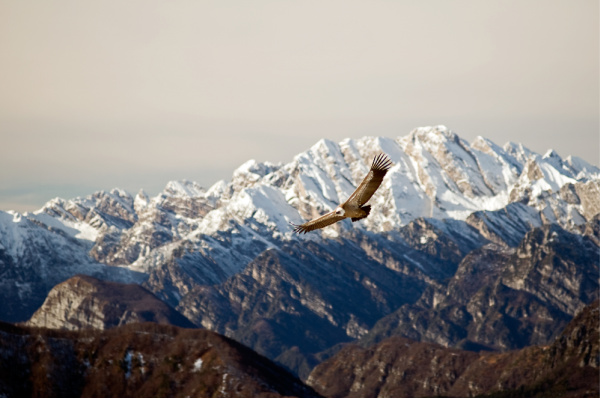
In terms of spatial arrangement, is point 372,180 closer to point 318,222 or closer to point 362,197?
point 362,197

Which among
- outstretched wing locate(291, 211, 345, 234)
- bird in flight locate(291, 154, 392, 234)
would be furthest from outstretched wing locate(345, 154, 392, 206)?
outstretched wing locate(291, 211, 345, 234)

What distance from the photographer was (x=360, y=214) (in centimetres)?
6462

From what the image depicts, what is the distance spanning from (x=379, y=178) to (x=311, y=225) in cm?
738

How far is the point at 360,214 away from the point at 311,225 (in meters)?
4.29

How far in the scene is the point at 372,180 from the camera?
62.6 meters

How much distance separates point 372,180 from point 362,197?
183cm

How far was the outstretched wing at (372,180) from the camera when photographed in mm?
61938

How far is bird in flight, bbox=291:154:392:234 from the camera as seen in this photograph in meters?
62.1

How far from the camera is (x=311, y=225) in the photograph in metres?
66.8

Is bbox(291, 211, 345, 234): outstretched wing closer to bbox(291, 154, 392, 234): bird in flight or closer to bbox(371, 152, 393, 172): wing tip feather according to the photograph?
bbox(291, 154, 392, 234): bird in flight

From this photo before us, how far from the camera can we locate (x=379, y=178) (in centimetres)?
6241

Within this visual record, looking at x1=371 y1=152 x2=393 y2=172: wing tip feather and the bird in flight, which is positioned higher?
x1=371 y1=152 x2=393 y2=172: wing tip feather

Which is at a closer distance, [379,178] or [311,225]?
[379,178]

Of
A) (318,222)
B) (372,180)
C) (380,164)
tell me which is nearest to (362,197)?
(372,180)
